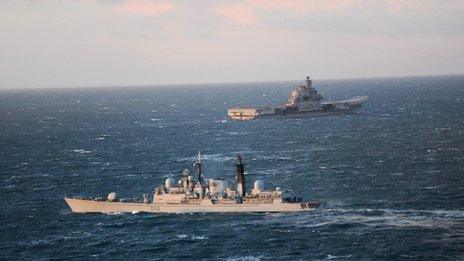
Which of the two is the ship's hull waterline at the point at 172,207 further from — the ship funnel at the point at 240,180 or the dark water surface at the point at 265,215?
the ship funnel at the point at 240,180

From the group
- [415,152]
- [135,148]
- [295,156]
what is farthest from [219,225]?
[135,148]

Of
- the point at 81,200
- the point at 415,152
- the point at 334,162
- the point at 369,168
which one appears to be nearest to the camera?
the point at 81,200

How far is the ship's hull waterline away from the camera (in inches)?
4055

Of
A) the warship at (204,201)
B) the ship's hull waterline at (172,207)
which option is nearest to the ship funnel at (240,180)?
the warship at (204,201)

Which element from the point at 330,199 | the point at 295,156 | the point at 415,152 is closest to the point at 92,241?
the point at 330,199

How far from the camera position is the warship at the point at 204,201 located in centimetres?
10325

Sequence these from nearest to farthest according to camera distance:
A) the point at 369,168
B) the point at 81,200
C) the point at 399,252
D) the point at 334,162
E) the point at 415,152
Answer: the point at 399,252
the point at 81,200
the point at 369,168
the point at 334,162
the point at 415,152

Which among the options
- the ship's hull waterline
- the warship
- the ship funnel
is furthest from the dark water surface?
the ship funnel

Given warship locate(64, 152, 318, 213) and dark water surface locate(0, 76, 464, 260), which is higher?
warship locate(64, 152, 318, 213)

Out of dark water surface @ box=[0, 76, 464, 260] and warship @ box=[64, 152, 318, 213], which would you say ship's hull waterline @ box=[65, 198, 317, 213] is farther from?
dark water surface @ box=[0, 76, 464, 260]

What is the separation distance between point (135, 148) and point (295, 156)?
4804 cm

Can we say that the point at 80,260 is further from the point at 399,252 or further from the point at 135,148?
the point at 135,148

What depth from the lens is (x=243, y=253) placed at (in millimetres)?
82875

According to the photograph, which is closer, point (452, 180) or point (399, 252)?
point (399, 252)
